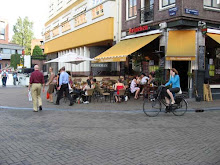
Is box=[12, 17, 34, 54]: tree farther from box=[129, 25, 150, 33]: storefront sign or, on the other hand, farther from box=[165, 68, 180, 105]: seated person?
box=[165, 68, 180, 105]: seated person

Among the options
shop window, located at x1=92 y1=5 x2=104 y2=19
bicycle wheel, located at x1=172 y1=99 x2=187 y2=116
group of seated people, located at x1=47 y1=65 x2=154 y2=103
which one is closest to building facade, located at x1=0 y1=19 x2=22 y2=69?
shop window, located at x1=92 y1=5 x2=104 y2=19

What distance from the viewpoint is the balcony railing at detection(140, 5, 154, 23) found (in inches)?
568

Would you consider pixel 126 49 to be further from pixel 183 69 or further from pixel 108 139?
pixel 108 139

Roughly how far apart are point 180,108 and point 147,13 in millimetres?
7687

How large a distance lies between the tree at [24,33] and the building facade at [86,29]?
4182 centimetres

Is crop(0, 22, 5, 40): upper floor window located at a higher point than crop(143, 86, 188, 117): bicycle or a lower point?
higher

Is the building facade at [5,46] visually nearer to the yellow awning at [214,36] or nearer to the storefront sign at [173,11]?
the storefront sign at [173,11]

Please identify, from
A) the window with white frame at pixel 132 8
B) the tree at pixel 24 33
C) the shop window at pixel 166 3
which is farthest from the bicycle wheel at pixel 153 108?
the tree at pixel 24 33

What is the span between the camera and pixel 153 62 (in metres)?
15.0

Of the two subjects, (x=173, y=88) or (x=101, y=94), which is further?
(x=101, y=94)

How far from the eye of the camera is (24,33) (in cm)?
7188

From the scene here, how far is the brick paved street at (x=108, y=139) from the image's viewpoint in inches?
174

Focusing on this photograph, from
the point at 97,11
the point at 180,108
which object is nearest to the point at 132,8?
the point at 97,11

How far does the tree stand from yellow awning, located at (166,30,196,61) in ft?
213
